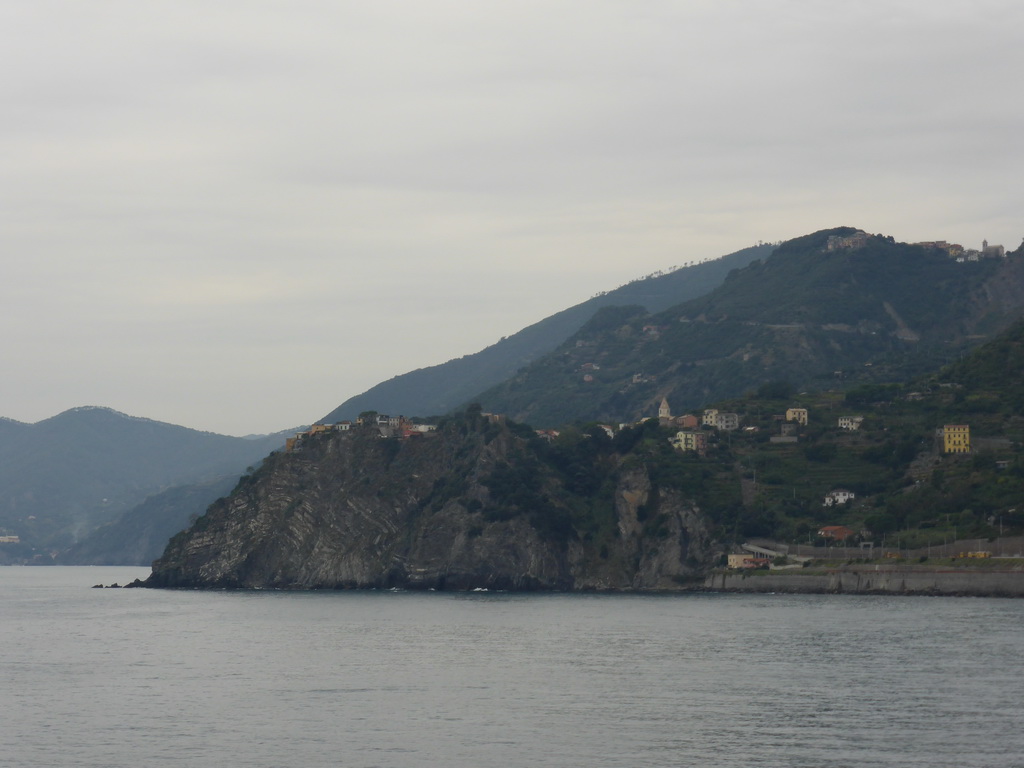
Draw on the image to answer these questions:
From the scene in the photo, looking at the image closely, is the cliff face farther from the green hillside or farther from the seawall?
the seawall

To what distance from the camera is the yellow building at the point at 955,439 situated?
176625 mm

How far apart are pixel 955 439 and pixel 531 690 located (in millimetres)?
119246

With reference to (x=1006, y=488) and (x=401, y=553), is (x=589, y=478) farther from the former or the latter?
(x=1006, y=488)

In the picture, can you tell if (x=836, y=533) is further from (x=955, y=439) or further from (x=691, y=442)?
(x=691, y=442)

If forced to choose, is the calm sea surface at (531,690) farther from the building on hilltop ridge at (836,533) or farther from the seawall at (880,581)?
the building on hilltop ridge at (836,533)

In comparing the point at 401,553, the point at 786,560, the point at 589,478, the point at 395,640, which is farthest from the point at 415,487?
the point at 395,640

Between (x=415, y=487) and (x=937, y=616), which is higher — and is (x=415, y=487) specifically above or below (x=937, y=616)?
above

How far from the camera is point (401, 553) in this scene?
188 metres

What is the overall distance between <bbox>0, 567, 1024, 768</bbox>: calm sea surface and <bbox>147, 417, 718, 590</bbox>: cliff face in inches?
2000

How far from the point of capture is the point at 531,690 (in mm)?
71688

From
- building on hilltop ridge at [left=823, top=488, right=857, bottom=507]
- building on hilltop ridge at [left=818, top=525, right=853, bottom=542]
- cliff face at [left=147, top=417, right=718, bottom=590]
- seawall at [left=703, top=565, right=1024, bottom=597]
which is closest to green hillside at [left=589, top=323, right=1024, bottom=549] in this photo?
building on hilltop ridge at [left=823, top=488, right=857, bottom=507]

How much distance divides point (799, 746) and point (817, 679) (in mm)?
19799

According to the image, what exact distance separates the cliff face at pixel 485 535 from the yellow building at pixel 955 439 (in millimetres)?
33711

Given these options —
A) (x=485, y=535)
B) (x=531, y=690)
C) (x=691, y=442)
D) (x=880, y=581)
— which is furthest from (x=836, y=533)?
(x=531, y=690)
